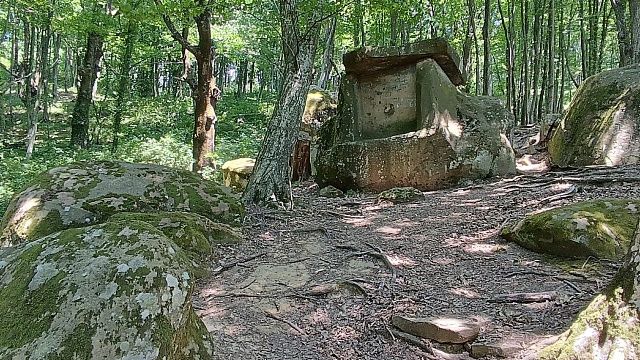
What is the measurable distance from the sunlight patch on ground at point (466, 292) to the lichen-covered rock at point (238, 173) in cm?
708

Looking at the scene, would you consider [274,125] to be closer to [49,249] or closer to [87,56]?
[49,249]

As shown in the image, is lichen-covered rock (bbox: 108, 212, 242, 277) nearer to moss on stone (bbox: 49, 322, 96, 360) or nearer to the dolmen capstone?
moss on stone (bbox: 49, 322, 96, 360)

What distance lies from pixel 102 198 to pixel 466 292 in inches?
157

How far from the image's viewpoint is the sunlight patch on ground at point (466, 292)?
155 inches

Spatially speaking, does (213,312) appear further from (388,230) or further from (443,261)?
(388,230)

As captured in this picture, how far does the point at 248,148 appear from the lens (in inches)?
657

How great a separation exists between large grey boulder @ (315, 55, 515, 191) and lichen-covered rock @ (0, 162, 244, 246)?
3261 mm

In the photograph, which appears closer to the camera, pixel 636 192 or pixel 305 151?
pixel 636 192

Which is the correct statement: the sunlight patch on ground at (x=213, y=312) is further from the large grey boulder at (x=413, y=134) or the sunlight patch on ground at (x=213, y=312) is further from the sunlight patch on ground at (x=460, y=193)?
the large grey boulder at (x=413, y=134)

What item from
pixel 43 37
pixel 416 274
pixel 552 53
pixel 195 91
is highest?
pixel 43 37

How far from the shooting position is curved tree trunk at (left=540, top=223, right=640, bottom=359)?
7.79 ft

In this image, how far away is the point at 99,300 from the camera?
8.25ft

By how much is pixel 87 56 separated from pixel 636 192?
16.5 metres

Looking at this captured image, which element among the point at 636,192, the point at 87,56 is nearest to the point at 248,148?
the point at 87,56
